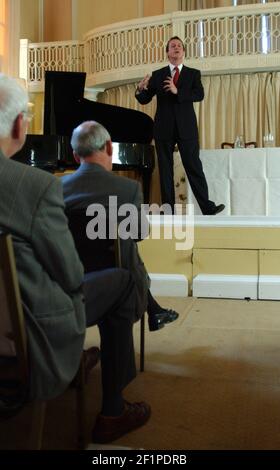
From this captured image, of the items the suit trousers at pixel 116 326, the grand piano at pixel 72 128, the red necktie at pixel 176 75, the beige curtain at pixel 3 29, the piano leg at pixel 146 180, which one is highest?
the beige curtain at pixel 3 29

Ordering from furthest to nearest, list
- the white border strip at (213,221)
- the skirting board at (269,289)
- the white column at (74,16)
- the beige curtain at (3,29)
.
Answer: the white column at (74,16) < the beige curtain at (3,29) < the white border strip at (213,221) < the skirting board at (269,289)

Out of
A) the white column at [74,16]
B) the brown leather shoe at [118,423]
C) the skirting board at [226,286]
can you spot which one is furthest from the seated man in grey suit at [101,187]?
the white column at [74,16]

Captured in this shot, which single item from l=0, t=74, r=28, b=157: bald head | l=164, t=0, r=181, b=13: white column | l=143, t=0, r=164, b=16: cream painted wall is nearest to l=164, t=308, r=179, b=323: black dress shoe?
l=0, t=74, r=28, b=157: bald head

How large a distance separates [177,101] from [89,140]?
2.77 metres

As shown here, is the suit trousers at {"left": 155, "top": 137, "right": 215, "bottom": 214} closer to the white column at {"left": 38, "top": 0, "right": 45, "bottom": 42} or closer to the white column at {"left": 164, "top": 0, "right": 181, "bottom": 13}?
the white column at {"left": 164, "top": 0, "right": 181, "bottom": 13}

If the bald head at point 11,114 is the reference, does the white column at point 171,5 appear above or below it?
above

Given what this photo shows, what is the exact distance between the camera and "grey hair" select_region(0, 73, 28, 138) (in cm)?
120

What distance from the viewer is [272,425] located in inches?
63.9

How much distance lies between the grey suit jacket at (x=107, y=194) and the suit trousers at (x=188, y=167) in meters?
2.79

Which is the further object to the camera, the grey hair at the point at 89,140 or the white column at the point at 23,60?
the white column at the point at 23,60

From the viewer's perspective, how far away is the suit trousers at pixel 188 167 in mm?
4652

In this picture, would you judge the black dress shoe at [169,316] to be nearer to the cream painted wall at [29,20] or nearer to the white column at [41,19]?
the cream painted wall at [29,20]

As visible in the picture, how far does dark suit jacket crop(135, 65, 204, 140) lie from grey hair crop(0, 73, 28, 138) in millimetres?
3424

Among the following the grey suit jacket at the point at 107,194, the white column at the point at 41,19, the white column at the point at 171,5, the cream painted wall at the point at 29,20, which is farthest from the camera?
the white column at the point at 41,19
